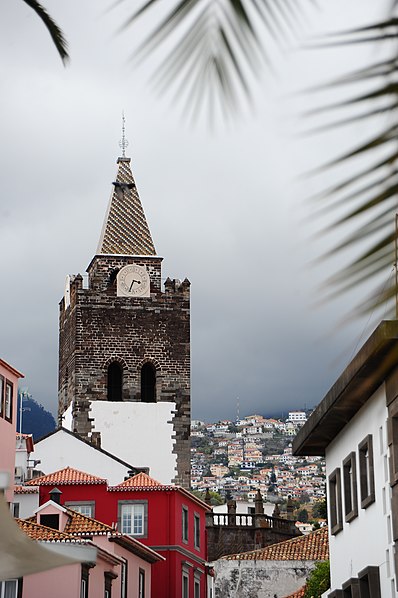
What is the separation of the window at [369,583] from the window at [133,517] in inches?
1070

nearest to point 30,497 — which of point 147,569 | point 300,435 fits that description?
point 147,569

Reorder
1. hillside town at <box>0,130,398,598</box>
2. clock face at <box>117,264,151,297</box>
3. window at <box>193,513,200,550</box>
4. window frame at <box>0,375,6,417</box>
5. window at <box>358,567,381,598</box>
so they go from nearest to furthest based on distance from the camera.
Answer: window at <box>358,567,381,598</box>, hillside town at <box>0,130,398,598</box>, window frame at <box>0,375,6,417</box>, window at <box>193,513,200,550</box>, clock face at <box>117,264,151,297</box>

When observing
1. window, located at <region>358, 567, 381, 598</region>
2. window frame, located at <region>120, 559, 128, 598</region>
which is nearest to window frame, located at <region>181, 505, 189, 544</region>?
window frame, located at <region>120, 559, 128, 598</region>

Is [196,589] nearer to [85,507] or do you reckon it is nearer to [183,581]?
[183,581]

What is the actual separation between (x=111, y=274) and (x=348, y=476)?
4028 cm

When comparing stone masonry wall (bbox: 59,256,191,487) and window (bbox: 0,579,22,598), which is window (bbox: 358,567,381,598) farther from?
stone masonry wall (bbox: 59,256,191,487)

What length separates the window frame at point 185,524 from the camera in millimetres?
47562

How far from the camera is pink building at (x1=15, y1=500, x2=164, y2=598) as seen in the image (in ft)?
108

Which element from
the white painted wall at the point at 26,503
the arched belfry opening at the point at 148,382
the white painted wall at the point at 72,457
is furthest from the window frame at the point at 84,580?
the arched belfry opening at the point at 148,382

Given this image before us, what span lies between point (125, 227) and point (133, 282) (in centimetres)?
304

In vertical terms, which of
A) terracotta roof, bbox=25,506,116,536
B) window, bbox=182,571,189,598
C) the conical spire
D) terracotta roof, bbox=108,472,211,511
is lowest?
window, bbox=182,571,189,598

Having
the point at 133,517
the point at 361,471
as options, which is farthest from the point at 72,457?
the point at 361,471

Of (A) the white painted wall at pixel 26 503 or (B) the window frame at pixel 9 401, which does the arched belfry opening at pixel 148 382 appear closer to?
(A) the white painted wall at pixel 26 503

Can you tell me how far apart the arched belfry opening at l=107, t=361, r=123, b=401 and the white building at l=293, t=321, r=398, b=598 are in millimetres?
36001
